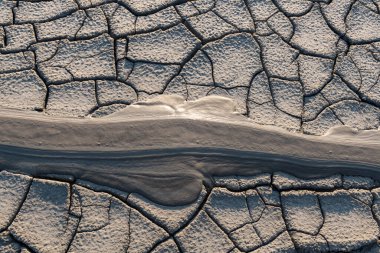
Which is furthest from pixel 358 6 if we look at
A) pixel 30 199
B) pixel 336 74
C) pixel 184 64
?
pixel 30 199

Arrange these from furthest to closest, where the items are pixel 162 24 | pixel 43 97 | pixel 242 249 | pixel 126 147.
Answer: pixel 162 24 → pixel 43 97 → pixel 126 147 → pixel 242 249

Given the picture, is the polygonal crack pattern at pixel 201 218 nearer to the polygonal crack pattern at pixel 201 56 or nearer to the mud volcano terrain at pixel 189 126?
the mud volcano terrain at pixel 189 126

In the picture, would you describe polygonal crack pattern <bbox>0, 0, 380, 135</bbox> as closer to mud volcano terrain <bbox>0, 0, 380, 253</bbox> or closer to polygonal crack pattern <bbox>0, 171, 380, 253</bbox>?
mud volcano terrain <bbox>0, 0, 380, 253</bbox>

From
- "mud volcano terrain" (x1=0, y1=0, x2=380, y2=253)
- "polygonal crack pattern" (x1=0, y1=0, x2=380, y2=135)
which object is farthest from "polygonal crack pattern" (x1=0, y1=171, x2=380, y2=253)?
"polygonal crack pattern" (x1=0, y1=0, x2=380, y2=135)

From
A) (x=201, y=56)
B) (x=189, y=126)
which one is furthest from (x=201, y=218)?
(x=201, y=56)

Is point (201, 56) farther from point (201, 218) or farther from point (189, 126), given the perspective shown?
point (201, 218)

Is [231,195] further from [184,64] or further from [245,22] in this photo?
[245,22]

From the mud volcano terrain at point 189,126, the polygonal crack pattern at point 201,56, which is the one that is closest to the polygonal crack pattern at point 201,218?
the mud volcano terrain at point 189,126
